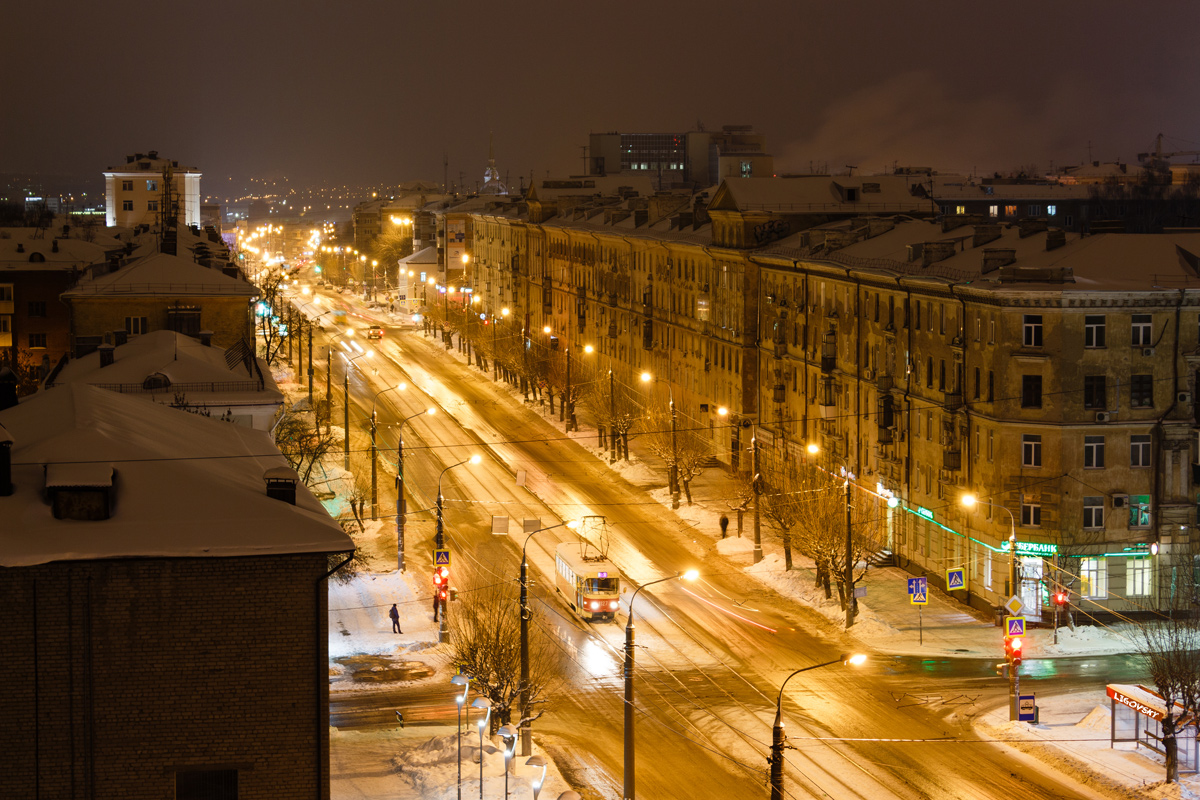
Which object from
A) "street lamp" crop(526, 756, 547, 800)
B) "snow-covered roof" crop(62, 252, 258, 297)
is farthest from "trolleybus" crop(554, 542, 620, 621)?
"snow-covered roof" crop(62, 252, 258, 297)

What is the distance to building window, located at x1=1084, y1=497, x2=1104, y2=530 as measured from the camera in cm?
4750

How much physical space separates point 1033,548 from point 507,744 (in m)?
22.0

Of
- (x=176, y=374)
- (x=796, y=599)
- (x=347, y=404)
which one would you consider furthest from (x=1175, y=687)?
(x=347, y=404)

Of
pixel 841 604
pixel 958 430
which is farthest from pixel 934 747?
pixel 958 430

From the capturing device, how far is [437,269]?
154875mm

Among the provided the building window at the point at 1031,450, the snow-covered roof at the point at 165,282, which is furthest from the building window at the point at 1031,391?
the snow-covered roof at the point at 165,282

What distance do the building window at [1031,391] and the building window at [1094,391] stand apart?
1.40 metres

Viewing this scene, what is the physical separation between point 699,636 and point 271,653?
78.0 feet

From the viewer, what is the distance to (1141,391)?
47406mm

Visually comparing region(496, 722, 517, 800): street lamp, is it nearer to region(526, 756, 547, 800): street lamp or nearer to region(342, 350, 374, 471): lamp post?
region(526, 756, 547, 800): street lamp

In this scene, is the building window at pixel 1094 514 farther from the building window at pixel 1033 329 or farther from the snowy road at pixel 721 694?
the snowy road at pixel 721 694

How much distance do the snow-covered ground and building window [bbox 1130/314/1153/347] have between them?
8790 millimetres

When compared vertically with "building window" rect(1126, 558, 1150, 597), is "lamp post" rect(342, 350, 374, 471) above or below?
above

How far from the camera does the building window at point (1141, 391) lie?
1860 inches
